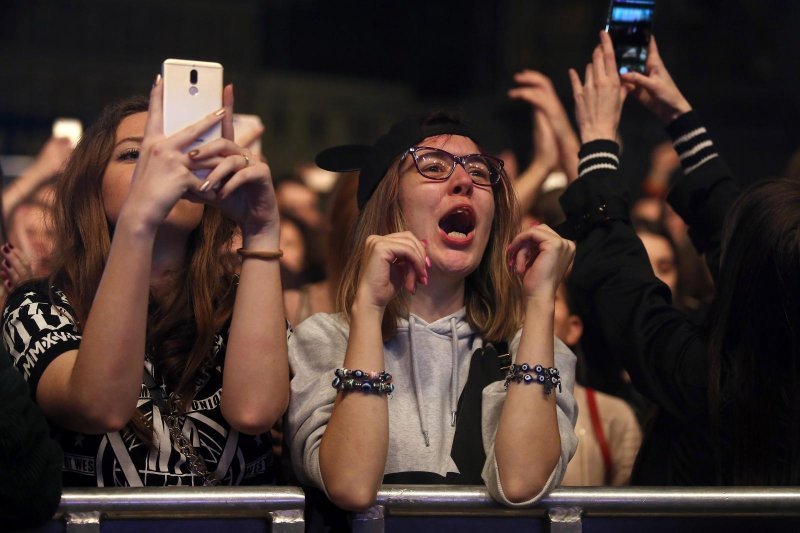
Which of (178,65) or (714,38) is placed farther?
(714,38)

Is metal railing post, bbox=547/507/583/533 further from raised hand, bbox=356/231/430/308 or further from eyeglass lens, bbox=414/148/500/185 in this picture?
eyeglass lens, bbox=414/148/500/185

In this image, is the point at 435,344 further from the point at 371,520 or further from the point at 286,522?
the point at 286,522

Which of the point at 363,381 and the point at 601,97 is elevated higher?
the point at 601,97

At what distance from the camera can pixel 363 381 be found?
8.27ft

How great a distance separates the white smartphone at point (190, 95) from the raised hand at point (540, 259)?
32.2 inches

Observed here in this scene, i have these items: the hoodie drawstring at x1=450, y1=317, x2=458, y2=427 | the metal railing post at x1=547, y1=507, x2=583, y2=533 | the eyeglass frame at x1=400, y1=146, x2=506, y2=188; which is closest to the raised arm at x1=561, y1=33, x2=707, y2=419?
the eyeglass frame at x1=400, y1=146, x2=506, y2=188

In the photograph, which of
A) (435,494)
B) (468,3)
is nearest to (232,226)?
(435,494)

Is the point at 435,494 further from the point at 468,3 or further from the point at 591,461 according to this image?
the point at 468,3

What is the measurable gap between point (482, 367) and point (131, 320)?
956mm

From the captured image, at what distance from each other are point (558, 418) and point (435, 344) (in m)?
0.37

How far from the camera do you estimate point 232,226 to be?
2.90m

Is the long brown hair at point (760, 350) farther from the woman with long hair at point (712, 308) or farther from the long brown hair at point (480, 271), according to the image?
the long brown hair at point (480, 271)

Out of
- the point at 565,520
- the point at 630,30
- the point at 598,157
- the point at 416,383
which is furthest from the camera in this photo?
the point at 630,30

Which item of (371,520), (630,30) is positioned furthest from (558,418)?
(630,30)
